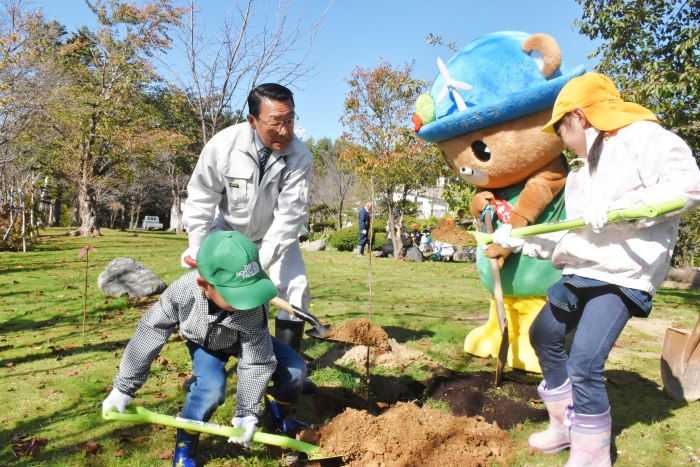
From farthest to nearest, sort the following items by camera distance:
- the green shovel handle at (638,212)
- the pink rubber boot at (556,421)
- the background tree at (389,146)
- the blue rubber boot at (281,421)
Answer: the background tree at (389,146)
the blue rubber boot at (281,421)
the pink rubber boot at (556,421)
the green shovel handle at (638,212)

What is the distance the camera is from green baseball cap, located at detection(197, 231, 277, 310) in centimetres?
237

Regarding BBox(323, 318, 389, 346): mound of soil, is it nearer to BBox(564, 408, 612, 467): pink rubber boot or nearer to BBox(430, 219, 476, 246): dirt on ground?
BBox(430, 219, 476, 246): dirt on ground

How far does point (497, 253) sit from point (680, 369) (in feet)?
4.79

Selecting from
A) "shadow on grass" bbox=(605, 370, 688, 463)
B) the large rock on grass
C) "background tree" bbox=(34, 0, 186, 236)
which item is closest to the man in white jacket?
"shadow on grass" bbox=(605, 370, 688, 463)

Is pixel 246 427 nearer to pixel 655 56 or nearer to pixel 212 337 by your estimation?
pixel 212 337

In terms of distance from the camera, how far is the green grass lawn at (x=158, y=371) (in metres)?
2.86

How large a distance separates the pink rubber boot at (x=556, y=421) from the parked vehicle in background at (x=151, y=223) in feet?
145

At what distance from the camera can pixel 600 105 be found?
7.56 ft

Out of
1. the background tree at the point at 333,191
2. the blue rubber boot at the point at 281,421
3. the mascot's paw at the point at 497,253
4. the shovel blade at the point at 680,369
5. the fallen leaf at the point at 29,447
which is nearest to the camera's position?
the fallen leaf at the point at 29,447

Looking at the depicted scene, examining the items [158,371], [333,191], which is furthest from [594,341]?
[333,191]

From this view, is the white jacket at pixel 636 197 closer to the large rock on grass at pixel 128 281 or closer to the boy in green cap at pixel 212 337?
the boy in green cap at pixel 212 337

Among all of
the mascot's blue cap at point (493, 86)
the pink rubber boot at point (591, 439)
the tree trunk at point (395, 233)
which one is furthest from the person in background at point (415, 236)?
the pink rubber boot at point (591, 439)

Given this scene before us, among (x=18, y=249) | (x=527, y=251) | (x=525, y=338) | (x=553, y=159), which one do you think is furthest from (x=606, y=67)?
(x=18, y=249)

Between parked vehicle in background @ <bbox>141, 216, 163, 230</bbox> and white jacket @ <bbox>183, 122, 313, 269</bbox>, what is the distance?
140 feet
